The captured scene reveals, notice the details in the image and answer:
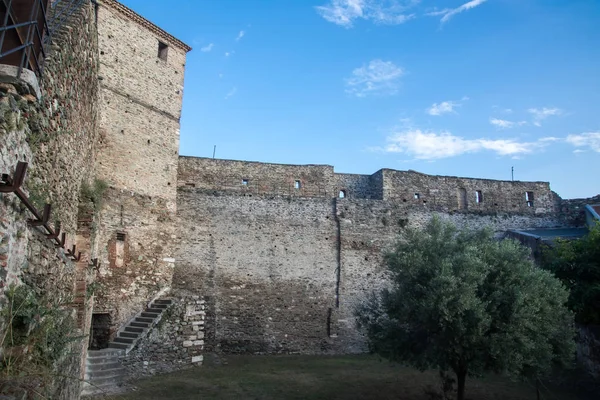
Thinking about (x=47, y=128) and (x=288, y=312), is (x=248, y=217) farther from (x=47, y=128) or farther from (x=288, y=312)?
(x=47, y=128)

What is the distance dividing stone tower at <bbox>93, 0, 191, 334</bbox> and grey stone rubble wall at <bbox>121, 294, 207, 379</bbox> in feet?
4.94

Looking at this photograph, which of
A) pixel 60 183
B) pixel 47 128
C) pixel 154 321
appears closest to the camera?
pixel 47 128

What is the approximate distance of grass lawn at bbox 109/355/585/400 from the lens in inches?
529

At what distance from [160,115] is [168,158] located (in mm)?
1701

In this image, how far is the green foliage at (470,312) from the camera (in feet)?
40.2

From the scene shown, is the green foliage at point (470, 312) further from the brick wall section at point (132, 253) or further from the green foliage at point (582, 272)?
the brick wall section at point (132, 253)

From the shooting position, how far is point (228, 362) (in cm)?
1744

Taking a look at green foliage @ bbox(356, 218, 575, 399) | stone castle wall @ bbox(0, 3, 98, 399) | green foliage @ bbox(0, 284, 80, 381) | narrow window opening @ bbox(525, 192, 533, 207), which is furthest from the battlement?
green foliage @ bbox(0, 284, 80, 381)

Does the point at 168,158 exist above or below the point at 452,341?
above

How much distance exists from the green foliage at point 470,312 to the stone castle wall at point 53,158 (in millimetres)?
8410

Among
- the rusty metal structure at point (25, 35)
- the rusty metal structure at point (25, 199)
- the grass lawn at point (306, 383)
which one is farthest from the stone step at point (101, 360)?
the rusty metal structure at point (25, 35)

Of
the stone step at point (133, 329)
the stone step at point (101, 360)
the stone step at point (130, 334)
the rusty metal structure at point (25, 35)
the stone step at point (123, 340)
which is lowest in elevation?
the stone step at point (101, 360)

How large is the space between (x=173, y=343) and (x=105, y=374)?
2.69m

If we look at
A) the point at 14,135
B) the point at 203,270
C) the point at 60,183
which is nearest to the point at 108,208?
the point at 203,270
